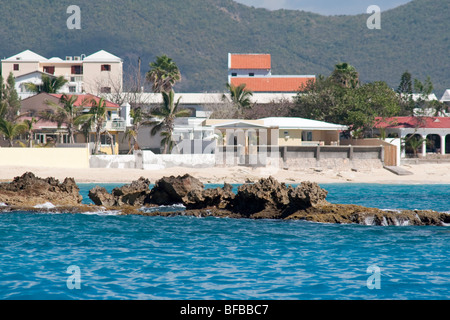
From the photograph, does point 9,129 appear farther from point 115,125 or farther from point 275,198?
point 275,198

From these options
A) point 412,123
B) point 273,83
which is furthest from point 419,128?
point 273,83

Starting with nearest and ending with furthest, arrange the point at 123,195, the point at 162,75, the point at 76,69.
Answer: the point at 123,195 < the point at 162,75 < the point at 76,69

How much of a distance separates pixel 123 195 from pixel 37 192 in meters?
3.20

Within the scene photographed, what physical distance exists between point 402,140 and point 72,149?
2810 centimetres

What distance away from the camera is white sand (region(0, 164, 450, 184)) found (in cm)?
3991

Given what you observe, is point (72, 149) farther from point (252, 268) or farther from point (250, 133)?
point (252, 268)

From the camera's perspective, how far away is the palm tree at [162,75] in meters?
72.9

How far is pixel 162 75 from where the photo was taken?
72.8 metres
